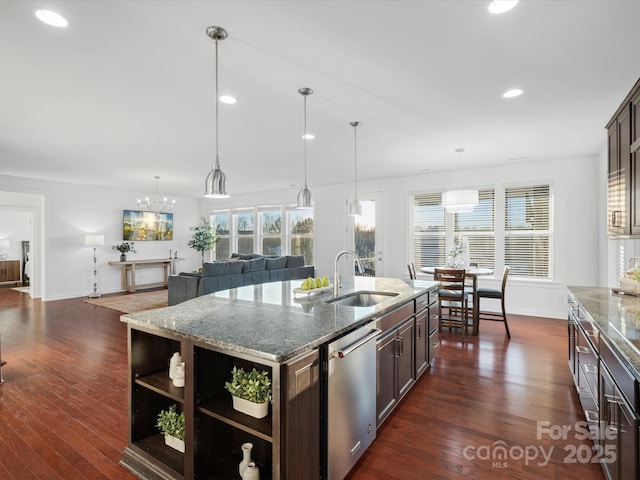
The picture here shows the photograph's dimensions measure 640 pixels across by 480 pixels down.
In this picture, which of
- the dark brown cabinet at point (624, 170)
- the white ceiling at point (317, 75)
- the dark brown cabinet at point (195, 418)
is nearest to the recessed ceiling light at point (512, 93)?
the white ceiling at point (317, 75)

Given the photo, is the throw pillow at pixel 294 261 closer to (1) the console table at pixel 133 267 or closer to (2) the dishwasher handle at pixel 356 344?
(1) the console table at pixel 133 267

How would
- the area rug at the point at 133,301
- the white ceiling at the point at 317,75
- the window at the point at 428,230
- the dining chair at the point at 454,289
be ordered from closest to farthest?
the white ceiling at the point at 317,75 < the dining chair at the point at 454,289 < the area rug at the point at 133,301 < the window at the point at 428,230

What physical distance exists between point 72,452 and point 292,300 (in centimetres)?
176

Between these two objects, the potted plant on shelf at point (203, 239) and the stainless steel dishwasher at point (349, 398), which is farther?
the potted plant on shelf at point (203, 239)

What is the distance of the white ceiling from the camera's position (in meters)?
1.93

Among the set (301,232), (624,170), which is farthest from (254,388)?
(301,232)

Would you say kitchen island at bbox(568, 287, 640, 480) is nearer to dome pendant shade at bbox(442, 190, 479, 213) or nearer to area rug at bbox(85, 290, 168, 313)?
dome pendant shade at bbox(442, 190, 479, 213)

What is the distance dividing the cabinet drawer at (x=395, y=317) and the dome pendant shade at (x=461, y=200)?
2721 mm

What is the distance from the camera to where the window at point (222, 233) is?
405 inches

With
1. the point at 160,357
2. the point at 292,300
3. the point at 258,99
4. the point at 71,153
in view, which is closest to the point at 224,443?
the point at 160,357

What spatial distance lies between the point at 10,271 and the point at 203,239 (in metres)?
5.68

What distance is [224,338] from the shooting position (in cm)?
160

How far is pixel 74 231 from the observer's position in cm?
779

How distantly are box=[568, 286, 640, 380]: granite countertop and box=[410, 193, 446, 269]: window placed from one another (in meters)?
3.48
